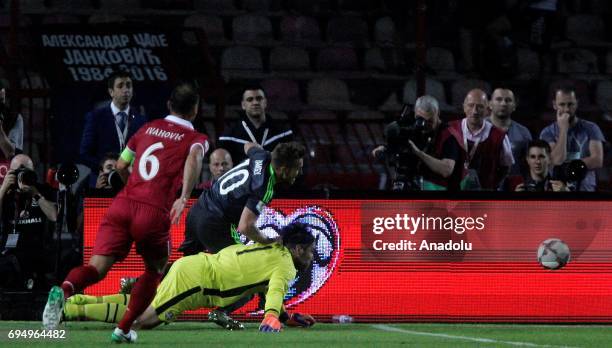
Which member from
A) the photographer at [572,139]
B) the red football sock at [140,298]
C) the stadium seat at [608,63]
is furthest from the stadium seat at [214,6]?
the red football sock at [140,298]

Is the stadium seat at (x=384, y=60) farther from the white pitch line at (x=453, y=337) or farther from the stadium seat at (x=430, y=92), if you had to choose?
the white pitch line at (x=453, y=337)

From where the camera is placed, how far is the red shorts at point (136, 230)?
841 cm

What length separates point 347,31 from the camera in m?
17.6

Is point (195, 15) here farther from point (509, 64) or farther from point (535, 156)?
point (535, 156)

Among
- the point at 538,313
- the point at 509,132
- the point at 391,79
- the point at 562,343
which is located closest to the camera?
the point at 562,343

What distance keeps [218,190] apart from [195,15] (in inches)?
304

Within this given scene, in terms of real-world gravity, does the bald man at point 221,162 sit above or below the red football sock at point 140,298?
above

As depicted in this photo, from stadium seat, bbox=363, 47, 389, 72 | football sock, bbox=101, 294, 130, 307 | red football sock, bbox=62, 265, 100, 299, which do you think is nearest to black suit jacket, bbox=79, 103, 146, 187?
football sock, bbox=101, 294, 130, 307

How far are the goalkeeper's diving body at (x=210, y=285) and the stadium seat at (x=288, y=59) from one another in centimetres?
738

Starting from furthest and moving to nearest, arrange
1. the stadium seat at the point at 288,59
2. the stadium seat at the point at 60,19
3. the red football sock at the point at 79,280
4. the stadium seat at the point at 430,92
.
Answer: the stadium seat at the point at 288,59
the stadium seat at the point at 60,19
the stadium seat at the point at 430,92
the red football sock at the point at 79,280

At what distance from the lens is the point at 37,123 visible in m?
15.3

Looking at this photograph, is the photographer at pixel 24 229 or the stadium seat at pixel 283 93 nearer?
the photographer at pixel 24 229

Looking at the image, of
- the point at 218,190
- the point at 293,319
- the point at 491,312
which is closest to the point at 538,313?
the point at 491,312

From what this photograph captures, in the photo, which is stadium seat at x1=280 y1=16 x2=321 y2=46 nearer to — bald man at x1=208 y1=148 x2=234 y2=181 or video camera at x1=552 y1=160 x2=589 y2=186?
bald man at x1=208 y1=148 x2=234 y2=181
